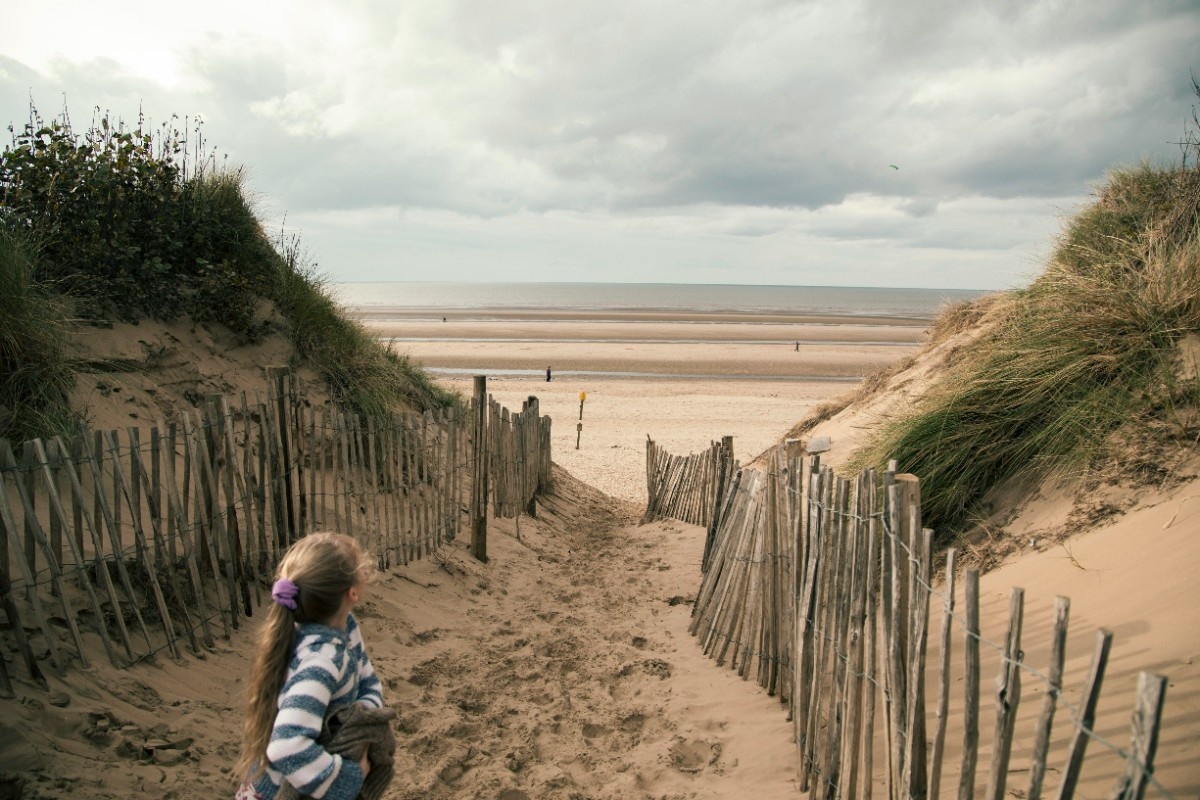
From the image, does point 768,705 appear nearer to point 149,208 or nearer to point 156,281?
point 156,281

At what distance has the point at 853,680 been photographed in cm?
271

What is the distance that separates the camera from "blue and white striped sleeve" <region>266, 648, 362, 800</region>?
1.85 meters

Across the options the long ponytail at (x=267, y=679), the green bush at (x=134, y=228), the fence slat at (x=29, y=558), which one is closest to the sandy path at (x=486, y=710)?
the fence slat at (x=29, y=558)

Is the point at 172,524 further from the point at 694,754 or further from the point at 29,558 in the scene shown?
the point at 694,754

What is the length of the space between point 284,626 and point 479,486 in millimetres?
4544

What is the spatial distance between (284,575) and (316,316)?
6.26 meters

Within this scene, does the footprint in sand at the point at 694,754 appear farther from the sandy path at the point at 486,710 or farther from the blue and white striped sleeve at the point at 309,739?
the blue and white striped sleeve at the point at 309,739

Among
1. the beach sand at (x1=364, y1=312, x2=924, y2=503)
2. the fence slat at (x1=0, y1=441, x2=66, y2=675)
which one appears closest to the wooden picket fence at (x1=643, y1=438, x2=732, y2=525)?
the beach sand at (x1=364, y1=312, x2=924, y2=503)

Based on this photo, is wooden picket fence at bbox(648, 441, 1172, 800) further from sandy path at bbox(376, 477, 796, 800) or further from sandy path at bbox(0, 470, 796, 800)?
sandy path at bbox(0, 470, 796, 800)

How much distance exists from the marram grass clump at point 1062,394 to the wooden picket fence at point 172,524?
360 cm

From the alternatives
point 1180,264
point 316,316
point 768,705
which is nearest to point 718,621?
point 768,705

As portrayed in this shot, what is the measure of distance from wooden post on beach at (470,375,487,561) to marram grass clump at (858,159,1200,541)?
10.3 ft

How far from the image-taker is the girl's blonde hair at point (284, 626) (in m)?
1.96

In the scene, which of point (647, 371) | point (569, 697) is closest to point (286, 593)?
point (569, 697)
